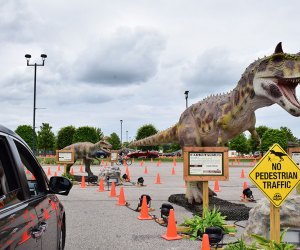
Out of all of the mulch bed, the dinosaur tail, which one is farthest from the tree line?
the mulch bed

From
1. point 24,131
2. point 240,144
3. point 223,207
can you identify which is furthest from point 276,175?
point 24,131

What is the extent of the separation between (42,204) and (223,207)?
305 inches

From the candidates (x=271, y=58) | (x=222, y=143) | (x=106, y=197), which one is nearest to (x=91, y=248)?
(x=222, y=143)

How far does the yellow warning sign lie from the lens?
5184mm

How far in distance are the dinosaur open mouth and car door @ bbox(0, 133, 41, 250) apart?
7.74 meters

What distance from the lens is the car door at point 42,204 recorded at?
3.44 metres

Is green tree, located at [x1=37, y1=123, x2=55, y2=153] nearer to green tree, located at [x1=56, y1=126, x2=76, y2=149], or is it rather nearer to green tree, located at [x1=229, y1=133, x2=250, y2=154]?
green tree, located at [x1=56, y1=126, x2=76, y2=149]

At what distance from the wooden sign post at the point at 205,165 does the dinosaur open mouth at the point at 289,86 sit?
1.97 m

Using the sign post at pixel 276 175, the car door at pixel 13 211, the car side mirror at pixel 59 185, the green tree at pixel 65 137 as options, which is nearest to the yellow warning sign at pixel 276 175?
the sign post at pixel 276 175

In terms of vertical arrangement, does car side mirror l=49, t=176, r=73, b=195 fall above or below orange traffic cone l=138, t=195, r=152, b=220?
above

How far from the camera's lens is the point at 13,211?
9.25 ft

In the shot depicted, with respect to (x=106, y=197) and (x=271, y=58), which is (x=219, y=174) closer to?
(x=271, y=58)

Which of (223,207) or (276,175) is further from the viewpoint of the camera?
(223,207)

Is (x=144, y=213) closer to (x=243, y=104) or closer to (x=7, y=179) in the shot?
(x=243, y=104)
